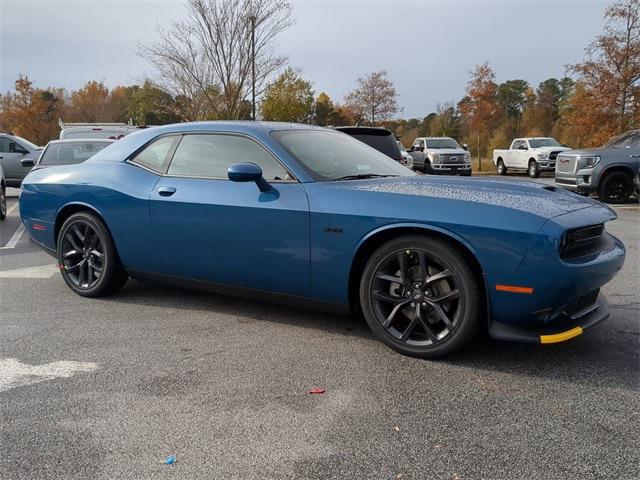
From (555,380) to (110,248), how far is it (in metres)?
3.47

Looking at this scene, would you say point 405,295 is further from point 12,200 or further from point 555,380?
point 12,200

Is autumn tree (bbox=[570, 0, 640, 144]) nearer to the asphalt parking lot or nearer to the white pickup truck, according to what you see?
the white pickup truck

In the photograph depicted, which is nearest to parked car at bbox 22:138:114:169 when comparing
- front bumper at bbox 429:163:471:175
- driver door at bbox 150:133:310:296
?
driver door at bbox 150:133:310:296

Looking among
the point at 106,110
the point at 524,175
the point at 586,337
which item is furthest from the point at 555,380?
the point at 106,110

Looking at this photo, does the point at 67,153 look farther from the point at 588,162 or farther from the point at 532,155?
the point at 532,155

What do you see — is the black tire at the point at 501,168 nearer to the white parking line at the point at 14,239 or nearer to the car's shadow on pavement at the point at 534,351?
the white parking line at the point at 14,239

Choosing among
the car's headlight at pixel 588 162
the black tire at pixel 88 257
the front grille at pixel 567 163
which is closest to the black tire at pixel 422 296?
the black tire at pixel 88 257

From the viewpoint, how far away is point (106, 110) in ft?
165

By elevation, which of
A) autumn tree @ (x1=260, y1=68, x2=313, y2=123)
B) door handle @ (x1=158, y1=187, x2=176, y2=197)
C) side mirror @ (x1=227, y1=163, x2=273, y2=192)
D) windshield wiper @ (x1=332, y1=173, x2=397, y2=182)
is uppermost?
autumn tree @ (x1=260, y1=68, x2=313, y2=123)

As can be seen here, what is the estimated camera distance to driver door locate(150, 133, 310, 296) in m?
3.67

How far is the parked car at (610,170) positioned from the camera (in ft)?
39.8

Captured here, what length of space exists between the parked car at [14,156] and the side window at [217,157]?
1200 centimetres

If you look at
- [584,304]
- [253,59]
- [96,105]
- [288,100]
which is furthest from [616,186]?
[96,105]

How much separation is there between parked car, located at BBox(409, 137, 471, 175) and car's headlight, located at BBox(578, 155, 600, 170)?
388 inches
